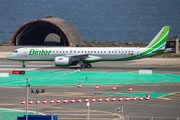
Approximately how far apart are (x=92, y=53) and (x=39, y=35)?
72.0m

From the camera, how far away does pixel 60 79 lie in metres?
47.8

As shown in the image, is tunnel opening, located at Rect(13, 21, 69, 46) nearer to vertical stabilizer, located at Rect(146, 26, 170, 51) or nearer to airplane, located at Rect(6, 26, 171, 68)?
airplane, located at Rect(6, 26, 171, 68)

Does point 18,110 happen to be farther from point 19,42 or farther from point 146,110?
point 19,42

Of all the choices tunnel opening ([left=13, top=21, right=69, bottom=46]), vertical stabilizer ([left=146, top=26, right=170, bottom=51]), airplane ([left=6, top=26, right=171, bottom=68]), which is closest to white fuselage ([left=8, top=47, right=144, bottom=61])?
airplane ([left=6, top=26, right=171, bottom=68])

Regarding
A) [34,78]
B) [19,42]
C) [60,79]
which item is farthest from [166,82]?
[19,42]

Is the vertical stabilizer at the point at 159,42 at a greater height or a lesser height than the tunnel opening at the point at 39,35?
lesser

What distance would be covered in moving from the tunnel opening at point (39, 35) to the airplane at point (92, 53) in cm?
4905

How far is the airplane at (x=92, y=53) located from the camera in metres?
59.8

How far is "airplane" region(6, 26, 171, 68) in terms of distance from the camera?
2355 inches

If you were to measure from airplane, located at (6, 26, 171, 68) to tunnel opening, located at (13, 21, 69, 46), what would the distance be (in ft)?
161

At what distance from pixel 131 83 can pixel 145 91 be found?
6.50m

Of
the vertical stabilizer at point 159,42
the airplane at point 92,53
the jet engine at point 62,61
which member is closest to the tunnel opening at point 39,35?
the airplane at point 92,53

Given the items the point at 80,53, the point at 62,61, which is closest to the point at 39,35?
the point at 80,53

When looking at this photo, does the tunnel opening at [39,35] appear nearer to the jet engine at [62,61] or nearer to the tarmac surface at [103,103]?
the jet engine at [62,61]
